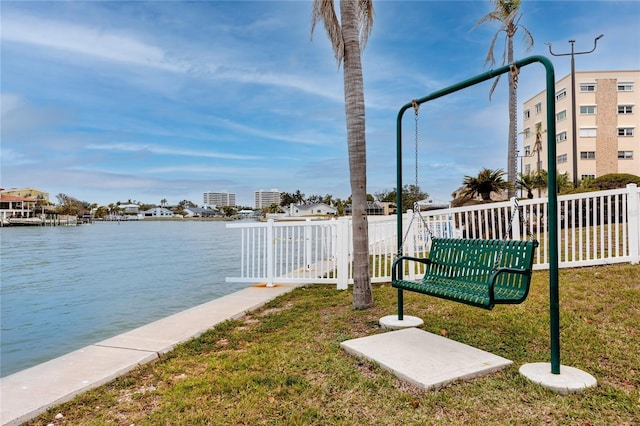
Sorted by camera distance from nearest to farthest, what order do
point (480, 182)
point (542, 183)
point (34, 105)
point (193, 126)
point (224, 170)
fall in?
point (480, 182) < point (34, 105) < point (542, 183) < point (193, 126) < point (224, 170)

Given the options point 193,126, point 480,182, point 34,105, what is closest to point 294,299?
point 480,182

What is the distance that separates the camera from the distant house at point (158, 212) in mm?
91625

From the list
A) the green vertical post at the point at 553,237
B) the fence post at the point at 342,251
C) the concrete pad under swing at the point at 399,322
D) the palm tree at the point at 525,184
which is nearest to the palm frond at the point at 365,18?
the fence post at the point at 342,251

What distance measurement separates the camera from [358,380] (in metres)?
2.81

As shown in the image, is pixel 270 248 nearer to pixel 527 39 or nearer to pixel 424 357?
pixel 424 357

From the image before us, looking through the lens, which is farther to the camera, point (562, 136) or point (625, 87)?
point (562, 136)

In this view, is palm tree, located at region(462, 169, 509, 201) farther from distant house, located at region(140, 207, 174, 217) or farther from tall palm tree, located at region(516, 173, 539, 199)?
distant house, located at region(140, 207, 174, 217)

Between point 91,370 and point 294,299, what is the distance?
3.15 metres

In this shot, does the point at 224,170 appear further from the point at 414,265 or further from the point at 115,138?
the point at 414,265

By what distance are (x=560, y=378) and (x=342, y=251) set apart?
159 inches

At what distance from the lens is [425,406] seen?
2410 millimetres

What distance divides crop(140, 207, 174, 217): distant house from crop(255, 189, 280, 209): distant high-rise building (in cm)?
Answer: 2371

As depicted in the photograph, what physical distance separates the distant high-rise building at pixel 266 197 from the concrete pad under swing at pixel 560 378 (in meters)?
101

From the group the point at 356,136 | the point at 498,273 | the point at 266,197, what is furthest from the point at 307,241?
the point at 266,197
